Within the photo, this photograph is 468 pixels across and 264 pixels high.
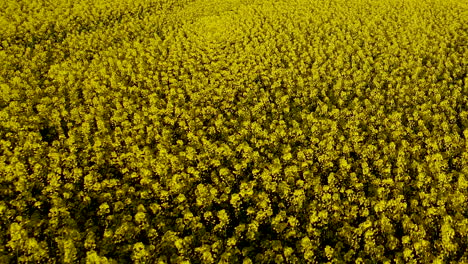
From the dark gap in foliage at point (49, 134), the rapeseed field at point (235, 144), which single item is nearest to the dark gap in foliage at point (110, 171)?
the rapeseed field at point (235, 144)

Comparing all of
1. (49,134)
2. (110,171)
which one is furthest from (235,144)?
(49,134)

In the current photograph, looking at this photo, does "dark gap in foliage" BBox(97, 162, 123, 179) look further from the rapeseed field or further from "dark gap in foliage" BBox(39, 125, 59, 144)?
"dark gap in foliage" BBox(39, 125, 59, 144)

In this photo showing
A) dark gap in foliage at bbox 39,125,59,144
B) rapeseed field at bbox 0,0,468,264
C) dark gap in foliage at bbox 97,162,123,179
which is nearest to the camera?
rapeseed field at bbox 0,0,468,264

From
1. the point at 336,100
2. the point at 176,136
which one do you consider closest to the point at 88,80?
the point at 176,136

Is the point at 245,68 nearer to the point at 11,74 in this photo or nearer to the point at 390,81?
the point at 390,81

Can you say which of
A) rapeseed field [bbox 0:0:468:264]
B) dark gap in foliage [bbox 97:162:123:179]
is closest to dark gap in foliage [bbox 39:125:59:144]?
rapeseed field [bbox 0:0:468:264]

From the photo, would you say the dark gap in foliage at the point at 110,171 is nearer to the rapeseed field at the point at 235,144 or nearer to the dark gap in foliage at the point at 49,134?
the rapeseed field at the point at 235,144

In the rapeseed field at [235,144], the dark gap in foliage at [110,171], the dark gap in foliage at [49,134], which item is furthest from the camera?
the dark gap in foliage at [49,134]

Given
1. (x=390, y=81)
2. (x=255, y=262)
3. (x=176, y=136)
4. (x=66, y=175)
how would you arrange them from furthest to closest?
(x=390, y=81) < (x=176, y=136) < (x=66, y=175) < (x=255, y=262)

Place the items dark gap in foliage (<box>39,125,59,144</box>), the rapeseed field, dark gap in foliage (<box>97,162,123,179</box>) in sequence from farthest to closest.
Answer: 1. dark gap in foliage (<box>39,125,59,144</box>)
2. dark gap in foliage (<box>97,162,123,179</box>)
3. the rapeseed field
